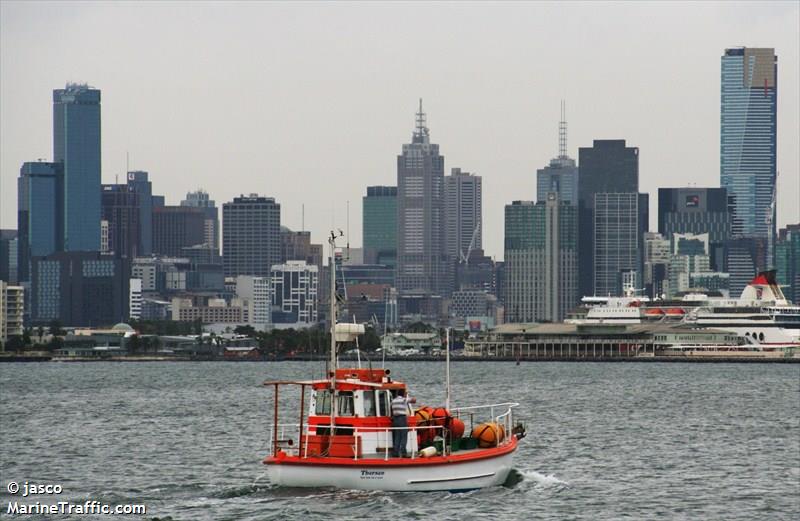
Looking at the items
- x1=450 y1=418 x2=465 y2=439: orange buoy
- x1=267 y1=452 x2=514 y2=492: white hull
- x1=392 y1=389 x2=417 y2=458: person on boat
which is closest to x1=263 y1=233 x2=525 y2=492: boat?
x1=267 y1=452 x2=514 y2=492: white hull

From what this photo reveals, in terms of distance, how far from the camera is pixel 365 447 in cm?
5875

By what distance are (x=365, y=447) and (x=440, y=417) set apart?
11.2 feet

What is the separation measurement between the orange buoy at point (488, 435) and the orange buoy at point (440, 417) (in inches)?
54.0

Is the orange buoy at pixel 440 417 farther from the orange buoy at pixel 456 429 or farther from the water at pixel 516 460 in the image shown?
the water at pixel 516 460

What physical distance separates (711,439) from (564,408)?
90.0 ft

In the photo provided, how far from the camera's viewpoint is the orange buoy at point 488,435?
6109 cm

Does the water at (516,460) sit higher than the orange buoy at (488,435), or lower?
lower

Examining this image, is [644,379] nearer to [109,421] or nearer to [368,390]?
[109,421]

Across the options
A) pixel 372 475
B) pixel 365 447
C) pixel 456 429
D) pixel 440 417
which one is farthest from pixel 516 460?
pixel 372 475

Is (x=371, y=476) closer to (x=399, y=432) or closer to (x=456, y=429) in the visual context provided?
(x=399, y=432)

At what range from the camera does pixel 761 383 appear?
6732 inches

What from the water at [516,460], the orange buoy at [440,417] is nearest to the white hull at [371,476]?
the water at [516,460]

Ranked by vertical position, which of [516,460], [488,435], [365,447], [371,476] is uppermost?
[488,435]

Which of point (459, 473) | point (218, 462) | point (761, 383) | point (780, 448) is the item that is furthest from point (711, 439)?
point (761, 383)
